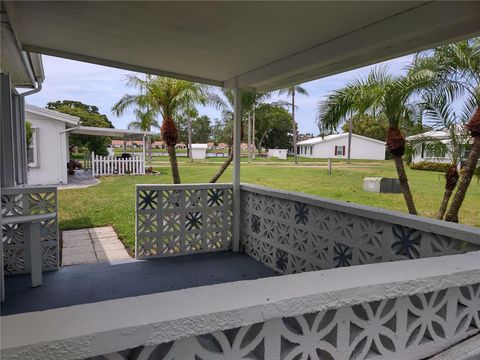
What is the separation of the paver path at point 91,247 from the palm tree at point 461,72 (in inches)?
214

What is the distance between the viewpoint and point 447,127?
625cm

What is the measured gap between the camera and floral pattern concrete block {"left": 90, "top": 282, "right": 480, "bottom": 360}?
103cm

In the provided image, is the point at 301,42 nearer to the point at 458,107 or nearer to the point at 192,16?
the point at 192,16

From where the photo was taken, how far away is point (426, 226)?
8.16ft

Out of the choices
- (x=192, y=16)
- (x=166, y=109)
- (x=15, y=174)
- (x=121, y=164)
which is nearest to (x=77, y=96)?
(x=121, y=164)

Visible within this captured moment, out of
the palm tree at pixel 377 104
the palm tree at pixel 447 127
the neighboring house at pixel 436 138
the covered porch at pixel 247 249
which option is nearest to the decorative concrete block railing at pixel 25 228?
the covered porch at pixel 247 249

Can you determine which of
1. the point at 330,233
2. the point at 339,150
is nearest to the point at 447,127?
the point at 330,233

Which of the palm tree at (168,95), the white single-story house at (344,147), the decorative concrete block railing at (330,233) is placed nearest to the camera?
Result: the decorative concrete block railing at (330,233)

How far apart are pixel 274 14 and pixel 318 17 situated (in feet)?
1.07

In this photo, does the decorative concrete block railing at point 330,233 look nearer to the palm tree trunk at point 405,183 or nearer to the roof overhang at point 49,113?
the palm tree trunk at point 405,183

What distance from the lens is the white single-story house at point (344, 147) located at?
4288cm

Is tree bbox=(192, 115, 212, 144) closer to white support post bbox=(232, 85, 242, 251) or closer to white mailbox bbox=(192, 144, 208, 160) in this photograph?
white mailbox bbox=(192, 144, 208, 160)

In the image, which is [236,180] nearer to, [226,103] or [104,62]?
[104,62]

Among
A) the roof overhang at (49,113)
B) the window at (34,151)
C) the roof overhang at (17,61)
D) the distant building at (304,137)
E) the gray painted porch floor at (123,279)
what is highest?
the distant building at (304,137)
